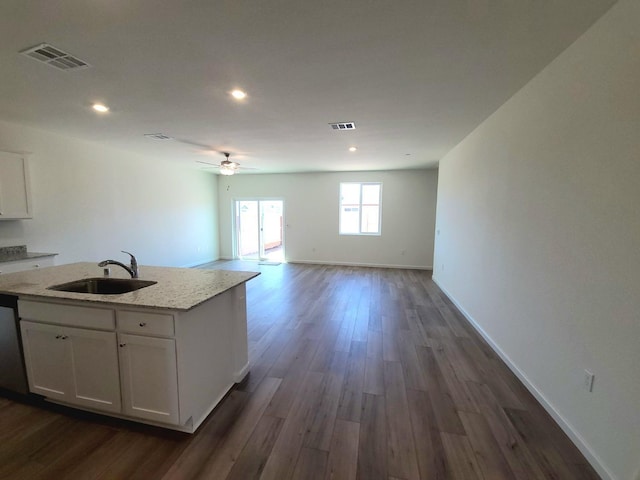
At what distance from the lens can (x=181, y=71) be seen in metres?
2.23

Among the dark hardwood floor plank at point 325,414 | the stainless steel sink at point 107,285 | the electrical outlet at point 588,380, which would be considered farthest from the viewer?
the stainless steel sink at point 107,285

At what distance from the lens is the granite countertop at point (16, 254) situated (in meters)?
3.33

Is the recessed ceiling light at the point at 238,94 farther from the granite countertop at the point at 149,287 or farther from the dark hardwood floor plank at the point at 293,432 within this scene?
Result: the dark hardwood floor plank at the point at 293,432

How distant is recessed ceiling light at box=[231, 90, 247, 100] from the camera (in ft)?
8.52

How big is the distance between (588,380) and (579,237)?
0.91 meters

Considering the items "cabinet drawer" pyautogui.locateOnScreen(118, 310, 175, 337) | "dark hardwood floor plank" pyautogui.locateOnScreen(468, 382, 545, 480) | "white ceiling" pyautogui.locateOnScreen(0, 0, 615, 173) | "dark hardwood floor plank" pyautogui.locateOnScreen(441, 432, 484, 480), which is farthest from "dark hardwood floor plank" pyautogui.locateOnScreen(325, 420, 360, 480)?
"white ceiling" pyautogui.locateOnScreen(0, 0, 615, 173)

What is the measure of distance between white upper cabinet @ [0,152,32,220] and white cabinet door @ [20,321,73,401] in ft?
8.15

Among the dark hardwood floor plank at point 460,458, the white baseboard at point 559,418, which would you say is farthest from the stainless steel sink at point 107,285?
the white baseboard at point 559,418

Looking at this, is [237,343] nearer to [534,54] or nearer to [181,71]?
[181,71]

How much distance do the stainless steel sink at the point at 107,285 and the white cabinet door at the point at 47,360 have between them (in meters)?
0.37

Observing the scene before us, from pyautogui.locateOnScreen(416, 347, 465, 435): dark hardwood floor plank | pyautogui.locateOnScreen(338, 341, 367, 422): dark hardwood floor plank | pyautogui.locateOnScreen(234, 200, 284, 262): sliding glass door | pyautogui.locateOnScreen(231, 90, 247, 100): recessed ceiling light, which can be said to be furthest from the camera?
pyautogui.locateOnScreen(234, 200, 284, 262): sliding glass door

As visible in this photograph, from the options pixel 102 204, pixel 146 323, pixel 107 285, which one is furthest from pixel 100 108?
pixel 146 323

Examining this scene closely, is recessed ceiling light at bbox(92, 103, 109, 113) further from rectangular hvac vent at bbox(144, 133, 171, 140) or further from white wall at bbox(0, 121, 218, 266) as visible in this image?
white wall at bbox(0, 121, 218, 266)

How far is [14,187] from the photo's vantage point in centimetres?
349
